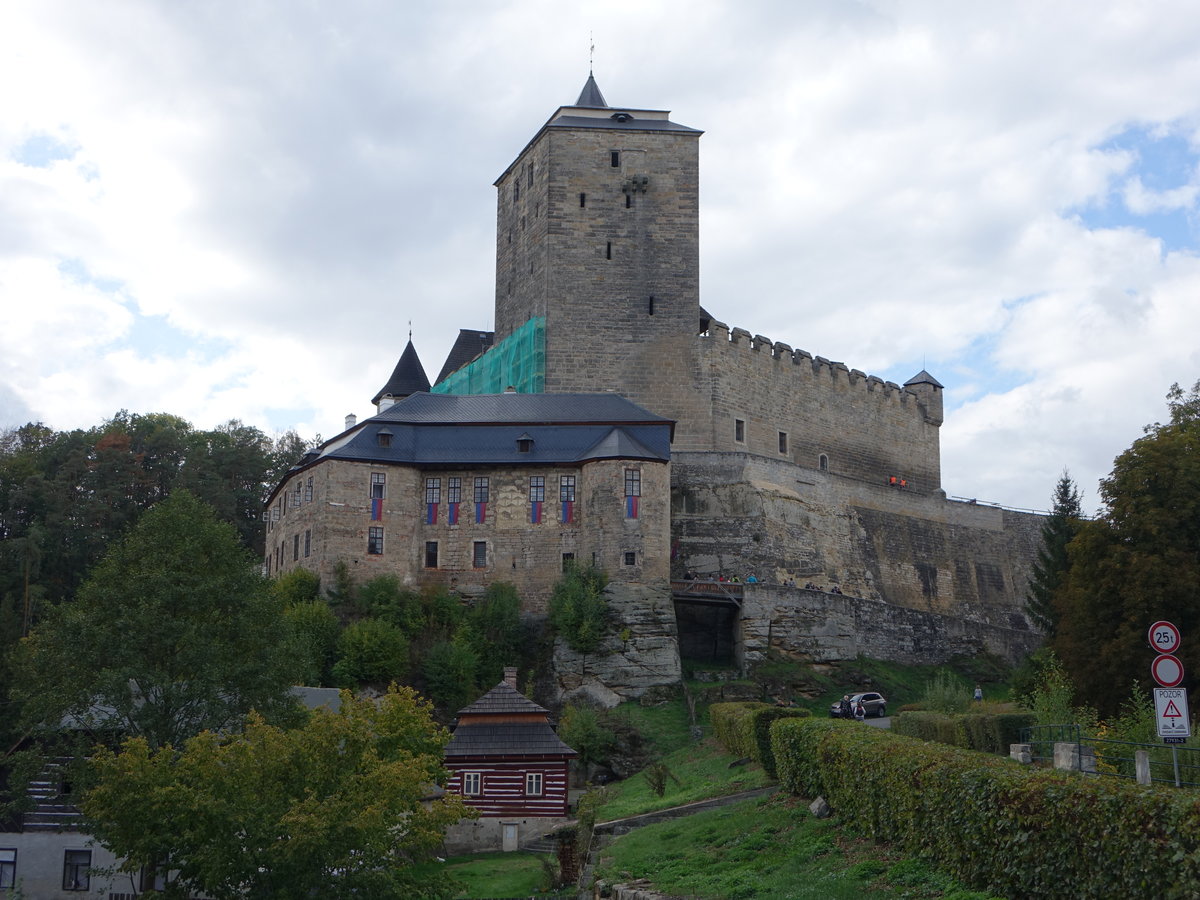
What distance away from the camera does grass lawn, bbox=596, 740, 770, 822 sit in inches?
1158

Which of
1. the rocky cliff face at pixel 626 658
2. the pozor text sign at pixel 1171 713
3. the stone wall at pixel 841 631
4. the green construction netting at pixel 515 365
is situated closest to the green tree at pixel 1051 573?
the stone wall at pixel 841 631

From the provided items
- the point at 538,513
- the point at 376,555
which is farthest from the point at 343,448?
the point at 538,513

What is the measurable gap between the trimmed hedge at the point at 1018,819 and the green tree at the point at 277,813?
25.9 ft

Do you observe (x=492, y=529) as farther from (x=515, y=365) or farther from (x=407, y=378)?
(x=407, y=378)

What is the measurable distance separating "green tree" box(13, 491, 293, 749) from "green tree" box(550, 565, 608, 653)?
43.6ft

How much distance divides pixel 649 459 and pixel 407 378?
23710 millimetres

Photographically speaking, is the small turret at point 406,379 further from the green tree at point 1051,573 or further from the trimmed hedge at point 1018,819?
the trimmed hedge at point 1018,819

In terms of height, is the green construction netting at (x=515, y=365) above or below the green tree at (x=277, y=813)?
above

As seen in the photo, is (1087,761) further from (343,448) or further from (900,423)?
(900,423)

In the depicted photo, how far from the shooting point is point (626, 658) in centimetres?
4378

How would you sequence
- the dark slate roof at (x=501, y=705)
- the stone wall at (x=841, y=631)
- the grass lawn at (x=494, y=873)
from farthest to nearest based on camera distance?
1. the stone wall at (x=841, y=631)
2. the dark slate roof at (x=501, y=705)
3. the grass lawn at (x=494, y=873)

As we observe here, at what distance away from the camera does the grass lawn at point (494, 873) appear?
94.2 feet

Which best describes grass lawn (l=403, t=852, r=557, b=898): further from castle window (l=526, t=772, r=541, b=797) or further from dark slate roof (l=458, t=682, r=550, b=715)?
dark slate roof (l=458, t=682, r=550, b=715)

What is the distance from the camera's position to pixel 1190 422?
3491 centimetres
